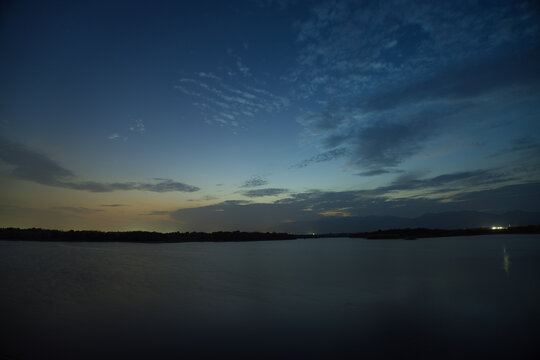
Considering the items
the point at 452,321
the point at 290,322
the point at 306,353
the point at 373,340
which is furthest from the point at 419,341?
the point at 290,322

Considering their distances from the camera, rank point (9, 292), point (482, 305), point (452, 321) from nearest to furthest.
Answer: point (452, 321) < point (482, 305) < point (9, 292)

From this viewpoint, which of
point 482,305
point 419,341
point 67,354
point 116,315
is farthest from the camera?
point 482,305

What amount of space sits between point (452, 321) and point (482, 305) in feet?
11.5

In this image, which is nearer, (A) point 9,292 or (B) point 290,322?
(B) point 290,322

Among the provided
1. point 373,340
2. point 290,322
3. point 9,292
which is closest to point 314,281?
point 290,322

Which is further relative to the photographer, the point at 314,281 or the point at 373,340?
the point at 314,281

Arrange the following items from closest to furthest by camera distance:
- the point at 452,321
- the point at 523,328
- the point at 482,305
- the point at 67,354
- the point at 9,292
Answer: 1. the point at 67,354
2. the point at 523,328
3. the point at 452,321
4. the point at 482,305
5. the point at 9,292

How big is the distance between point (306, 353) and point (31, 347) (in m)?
7.70

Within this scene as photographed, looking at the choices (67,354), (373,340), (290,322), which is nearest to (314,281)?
(290,322)

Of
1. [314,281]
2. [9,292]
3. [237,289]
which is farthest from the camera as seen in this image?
[314,281]

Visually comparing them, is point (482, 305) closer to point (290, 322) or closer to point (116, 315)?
point (290, 322)

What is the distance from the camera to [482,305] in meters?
11.6

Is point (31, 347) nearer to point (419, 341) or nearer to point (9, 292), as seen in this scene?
point (9, 292)

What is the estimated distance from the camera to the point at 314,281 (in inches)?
717
